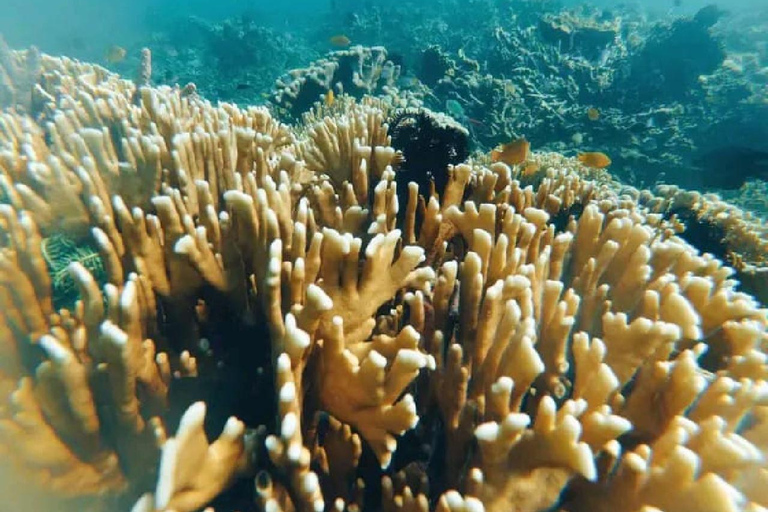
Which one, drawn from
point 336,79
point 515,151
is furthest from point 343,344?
point 336,79

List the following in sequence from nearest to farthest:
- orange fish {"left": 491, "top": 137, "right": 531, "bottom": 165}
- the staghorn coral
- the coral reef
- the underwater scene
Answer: the underwater scene, orange fish {"left": 491, "top": 137, "right": 531, "bottom": 165}, the staghorn coral, the coral reef

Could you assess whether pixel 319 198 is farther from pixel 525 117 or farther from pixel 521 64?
pixel 521 64

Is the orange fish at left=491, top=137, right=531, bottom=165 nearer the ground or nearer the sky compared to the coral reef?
nearer the ground

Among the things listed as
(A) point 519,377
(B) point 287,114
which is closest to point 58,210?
(A) point 519,377

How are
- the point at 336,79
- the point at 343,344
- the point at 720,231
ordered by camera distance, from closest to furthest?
the point at 343,344, the point at 720,231, the point at 336,79

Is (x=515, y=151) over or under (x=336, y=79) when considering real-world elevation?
under

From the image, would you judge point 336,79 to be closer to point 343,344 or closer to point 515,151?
point 515,151

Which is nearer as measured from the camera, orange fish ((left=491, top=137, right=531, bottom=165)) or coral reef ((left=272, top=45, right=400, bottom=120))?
orange fish ((left=491, top=137, right=531, bottom=165))

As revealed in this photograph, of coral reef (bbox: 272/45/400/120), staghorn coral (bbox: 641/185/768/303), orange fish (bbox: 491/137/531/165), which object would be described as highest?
coral reef (bbox: 272/45/400/120)

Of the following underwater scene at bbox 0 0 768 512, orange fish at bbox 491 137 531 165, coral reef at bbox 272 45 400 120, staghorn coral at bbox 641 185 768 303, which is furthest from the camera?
coral reef at bbox 272 45 400 120

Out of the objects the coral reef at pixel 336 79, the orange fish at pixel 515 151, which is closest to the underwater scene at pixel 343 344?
the orange fish at pixel 515 151

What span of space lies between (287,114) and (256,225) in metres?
8.48

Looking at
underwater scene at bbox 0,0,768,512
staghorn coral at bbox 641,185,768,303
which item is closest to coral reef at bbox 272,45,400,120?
underwater scene at bbox 0,0,768,512

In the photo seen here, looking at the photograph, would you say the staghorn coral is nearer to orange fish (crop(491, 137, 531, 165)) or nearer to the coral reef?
orange fish (crop(491, 137, 531, 165))
